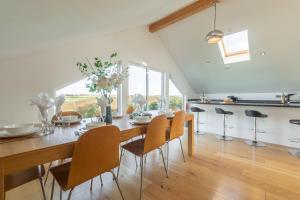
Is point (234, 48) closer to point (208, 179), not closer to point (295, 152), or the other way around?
point (295, 152)

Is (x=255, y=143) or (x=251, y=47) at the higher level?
(x=251, y=47)

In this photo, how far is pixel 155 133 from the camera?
189 cm

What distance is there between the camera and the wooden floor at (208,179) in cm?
175

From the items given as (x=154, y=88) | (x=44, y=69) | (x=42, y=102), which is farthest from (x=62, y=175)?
(x=154, y=88)

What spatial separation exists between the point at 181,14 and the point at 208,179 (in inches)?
132

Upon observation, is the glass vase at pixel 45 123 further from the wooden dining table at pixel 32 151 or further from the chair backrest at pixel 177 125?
the chair backrest at pixel 177 125

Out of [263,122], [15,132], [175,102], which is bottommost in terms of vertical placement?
[263,122]

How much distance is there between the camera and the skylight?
3912 millimetres

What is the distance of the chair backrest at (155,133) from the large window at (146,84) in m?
2.13

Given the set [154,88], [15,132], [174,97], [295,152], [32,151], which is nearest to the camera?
[32,151]

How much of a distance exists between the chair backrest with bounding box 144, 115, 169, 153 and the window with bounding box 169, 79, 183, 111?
338 cm

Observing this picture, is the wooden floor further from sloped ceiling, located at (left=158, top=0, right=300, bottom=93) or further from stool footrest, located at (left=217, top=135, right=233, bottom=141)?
sloped ceiling, located at (left=158, top=0, right=300, bottom=93)

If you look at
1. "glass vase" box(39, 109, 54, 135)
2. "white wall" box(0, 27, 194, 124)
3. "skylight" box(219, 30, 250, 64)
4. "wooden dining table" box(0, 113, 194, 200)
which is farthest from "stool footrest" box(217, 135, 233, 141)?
"glass vase" box(39, 109, 54, 135)

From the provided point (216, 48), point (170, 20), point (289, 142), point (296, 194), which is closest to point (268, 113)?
point (289, 142)
